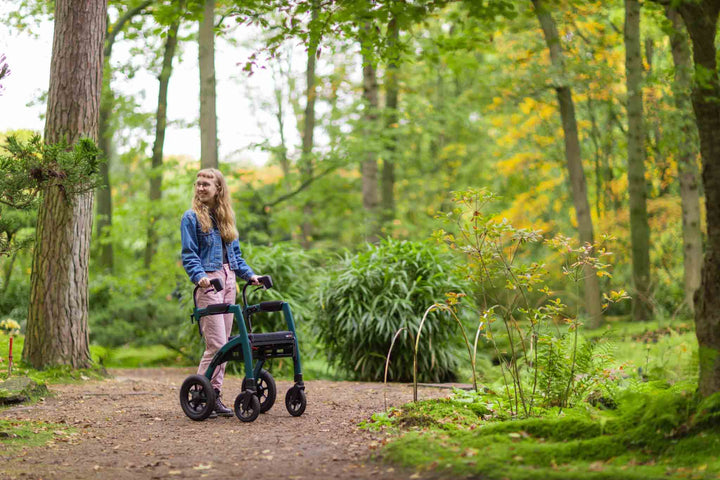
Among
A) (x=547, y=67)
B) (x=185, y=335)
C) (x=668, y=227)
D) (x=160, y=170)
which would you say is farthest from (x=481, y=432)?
(x=668, y=227)

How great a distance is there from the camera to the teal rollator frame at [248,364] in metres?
4.91

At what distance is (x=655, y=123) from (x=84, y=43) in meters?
12.8

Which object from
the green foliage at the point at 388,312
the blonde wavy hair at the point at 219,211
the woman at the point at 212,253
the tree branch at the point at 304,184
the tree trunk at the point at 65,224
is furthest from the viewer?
the tree branch at the point at 304,184

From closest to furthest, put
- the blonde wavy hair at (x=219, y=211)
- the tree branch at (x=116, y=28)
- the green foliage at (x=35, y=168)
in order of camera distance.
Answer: the green foliage at (x=35, y=168), the blonde wavy hair at (x=219, y=211), the tree branch at (x=116, y=28)

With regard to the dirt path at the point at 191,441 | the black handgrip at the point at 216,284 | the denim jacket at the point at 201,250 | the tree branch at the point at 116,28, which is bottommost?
the dirt path at the point at 191,441

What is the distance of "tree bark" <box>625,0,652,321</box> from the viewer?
13.4m

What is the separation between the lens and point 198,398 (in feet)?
16.9

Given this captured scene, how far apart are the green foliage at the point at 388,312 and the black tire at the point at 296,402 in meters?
2.37

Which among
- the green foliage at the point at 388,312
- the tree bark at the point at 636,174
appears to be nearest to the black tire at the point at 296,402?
the green foliage at the point at 388,312

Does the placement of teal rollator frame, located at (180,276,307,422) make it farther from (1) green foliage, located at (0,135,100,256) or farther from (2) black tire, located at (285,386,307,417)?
(1) green foliage, located at (0,135,100,256)

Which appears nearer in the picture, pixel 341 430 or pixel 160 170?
pixel 341 430

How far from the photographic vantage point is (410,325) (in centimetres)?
757

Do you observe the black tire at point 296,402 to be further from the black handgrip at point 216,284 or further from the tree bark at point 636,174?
the tree bark at point 636,174

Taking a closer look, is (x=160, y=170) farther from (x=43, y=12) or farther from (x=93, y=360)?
(x=93, y=360)
